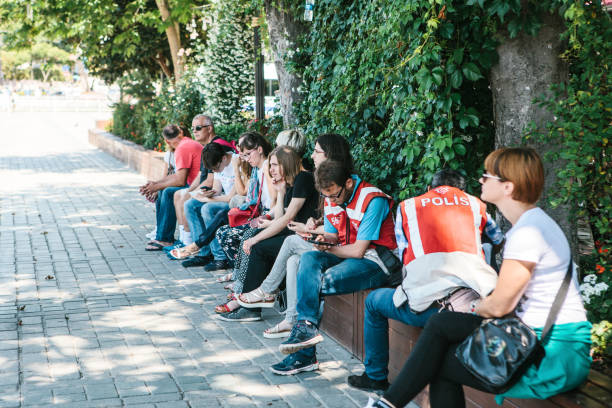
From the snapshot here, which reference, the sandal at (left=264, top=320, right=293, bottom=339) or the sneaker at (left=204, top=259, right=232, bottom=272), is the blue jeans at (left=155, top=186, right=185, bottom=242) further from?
the sandal at (left=264, top=320, right=293, bottom=339)

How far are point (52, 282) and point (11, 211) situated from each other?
15.8ft

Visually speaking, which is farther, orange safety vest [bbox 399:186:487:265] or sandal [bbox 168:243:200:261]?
sandal [bbox 168:243:200:261]

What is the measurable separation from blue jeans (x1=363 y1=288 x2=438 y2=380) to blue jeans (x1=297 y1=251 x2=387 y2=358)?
0.42 meters

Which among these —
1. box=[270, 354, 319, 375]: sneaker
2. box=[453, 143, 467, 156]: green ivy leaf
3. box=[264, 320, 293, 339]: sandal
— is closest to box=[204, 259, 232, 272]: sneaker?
box=[264, 320, 293, 339]: sandal

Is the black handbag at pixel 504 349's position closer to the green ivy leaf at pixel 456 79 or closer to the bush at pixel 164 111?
the green ivy leaf at pixel 456 79

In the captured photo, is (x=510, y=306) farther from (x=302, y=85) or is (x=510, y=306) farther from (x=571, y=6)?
(x=302, y=85)

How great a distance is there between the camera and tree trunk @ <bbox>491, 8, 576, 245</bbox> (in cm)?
474

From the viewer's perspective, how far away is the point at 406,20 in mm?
4996

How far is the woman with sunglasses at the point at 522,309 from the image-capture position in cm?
303

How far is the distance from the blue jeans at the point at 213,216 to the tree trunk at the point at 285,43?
1.68 m

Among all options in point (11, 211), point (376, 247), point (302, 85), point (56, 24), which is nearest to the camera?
point (376, 247)

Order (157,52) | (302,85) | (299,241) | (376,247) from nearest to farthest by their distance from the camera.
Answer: (376,247) → (299,241) → (302,85) → (157,52)

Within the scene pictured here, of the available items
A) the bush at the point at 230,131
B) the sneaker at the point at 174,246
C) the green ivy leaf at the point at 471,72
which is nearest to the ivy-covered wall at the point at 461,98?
the green ivy leaf at the point at 471,72

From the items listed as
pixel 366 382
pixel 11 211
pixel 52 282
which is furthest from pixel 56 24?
pixel 366 382
